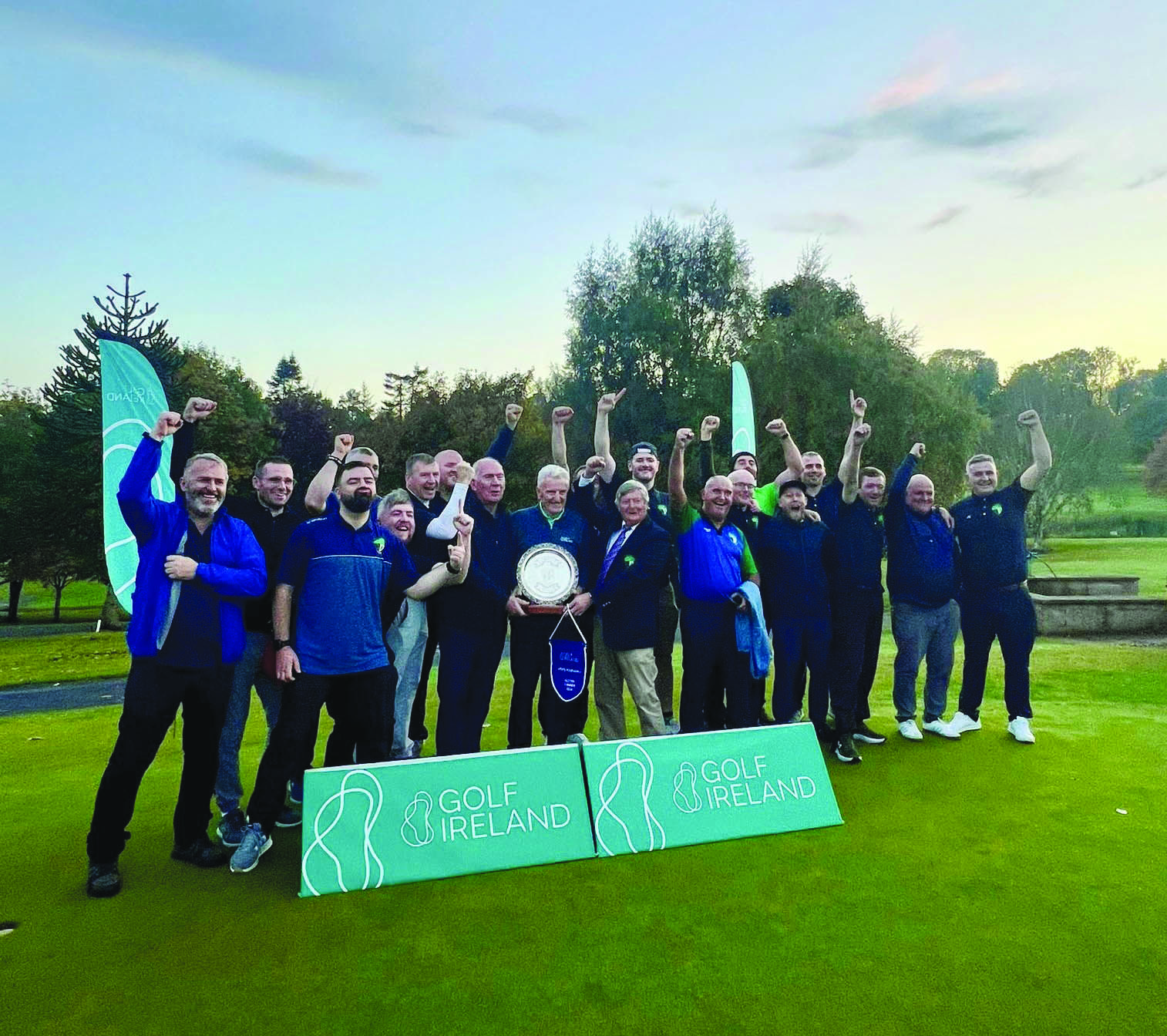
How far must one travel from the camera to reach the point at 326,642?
3.52 metres

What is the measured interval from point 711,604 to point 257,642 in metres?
2.57

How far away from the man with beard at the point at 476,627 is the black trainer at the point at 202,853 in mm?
1171

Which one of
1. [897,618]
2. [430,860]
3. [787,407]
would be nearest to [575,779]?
[430,860]

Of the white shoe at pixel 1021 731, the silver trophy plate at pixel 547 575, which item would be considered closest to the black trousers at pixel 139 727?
the silver trophy plate at pixel 547 575

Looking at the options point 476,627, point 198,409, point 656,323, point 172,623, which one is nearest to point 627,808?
point 476,627

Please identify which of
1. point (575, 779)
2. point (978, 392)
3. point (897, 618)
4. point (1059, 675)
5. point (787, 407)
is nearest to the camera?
point (575, 779)

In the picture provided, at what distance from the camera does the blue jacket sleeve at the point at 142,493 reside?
3162 millimetres

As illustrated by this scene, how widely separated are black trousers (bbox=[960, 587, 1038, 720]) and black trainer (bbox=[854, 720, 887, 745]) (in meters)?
0.81

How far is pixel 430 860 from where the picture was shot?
→ 333 centimetres

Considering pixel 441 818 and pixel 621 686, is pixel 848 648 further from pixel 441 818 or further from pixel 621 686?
pixel 441 818

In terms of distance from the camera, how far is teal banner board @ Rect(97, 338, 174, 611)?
5.58 metres

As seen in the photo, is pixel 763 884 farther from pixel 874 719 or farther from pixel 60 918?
pixel 874 719

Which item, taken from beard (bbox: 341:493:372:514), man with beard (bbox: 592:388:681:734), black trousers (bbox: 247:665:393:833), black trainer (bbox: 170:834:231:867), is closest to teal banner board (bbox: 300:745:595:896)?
black trousers (bbox: 247:665:393:833)

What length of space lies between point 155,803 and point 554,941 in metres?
2.86
